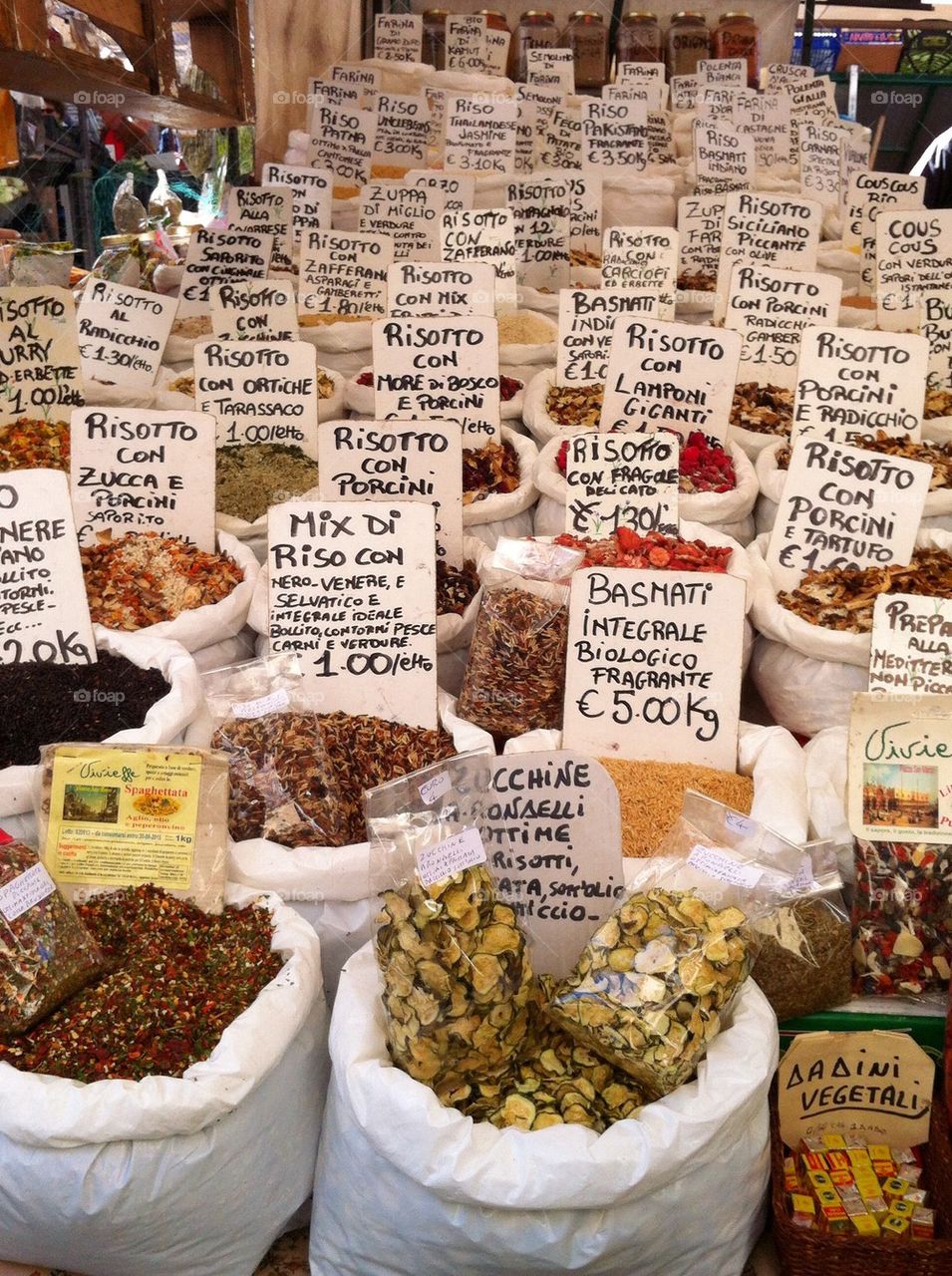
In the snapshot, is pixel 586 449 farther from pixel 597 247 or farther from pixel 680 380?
pixel 597 247

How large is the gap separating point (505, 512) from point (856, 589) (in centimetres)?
75

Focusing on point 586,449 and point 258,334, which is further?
point 258,334

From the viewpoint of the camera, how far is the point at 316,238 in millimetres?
3432

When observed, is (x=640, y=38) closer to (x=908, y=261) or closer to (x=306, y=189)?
(x=306, y=189)

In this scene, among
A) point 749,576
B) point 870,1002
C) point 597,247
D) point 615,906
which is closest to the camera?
point 615,906

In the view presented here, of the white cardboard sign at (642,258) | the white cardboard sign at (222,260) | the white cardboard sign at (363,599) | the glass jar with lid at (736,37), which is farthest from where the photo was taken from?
the glass jar with lid at (736,37)

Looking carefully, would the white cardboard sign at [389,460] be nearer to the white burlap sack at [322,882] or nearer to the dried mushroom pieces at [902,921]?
the white burlap sack at [322,882]

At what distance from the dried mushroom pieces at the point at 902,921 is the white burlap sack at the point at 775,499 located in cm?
95

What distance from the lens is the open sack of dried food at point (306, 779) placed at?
160cm

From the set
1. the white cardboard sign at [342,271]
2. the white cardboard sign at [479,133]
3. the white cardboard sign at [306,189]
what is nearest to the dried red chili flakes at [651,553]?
the white cardboard sign at [342,271]

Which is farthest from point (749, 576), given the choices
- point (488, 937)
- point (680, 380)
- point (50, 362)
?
point (50, 362)

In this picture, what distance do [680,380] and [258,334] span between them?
108cm

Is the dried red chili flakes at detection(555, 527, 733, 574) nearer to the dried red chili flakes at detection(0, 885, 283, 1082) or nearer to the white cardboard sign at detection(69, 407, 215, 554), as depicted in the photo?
the white cardboard sign at detection(69, 407, 215, 554)

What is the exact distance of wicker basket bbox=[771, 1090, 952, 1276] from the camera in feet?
4.21
